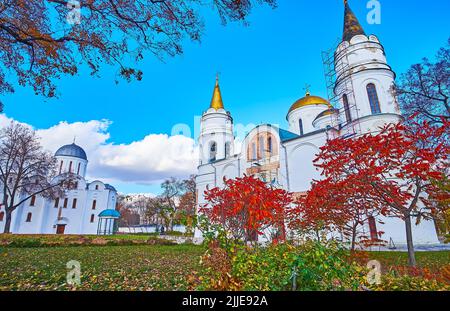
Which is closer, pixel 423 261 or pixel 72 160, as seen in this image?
pixel 423 261

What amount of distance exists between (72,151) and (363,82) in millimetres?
43693

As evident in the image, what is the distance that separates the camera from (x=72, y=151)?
134 feet

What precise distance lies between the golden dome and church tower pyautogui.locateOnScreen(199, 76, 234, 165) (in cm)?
840

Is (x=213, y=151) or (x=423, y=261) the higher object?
(x=213, y=151)

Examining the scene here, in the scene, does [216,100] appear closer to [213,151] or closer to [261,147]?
[213,151]

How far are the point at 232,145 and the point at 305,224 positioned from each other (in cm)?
2072

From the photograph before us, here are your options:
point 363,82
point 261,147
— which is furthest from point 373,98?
point 261,147

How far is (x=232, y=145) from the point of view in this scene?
31000mm

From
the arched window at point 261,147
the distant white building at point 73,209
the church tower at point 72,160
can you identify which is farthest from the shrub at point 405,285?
the church tower at point 72,160

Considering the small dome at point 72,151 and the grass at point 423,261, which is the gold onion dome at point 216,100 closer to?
the grass at point 423,261

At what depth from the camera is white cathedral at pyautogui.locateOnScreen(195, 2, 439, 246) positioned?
17.2m

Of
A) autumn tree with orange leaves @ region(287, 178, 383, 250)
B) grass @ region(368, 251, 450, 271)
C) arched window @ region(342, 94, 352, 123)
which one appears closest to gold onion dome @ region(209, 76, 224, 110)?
Result: arched window @ region(342, 94, 352, 123)

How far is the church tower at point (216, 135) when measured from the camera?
1190 inches
